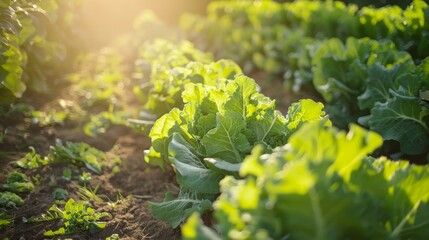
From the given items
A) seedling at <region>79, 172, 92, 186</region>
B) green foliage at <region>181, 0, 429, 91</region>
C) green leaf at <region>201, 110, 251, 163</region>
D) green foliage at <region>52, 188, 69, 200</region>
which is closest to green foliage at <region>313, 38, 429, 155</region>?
green foliage at <region>181, 0, 429, 91</region>

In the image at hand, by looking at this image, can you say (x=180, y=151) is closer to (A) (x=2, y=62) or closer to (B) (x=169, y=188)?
(B) (x=169, y=188)

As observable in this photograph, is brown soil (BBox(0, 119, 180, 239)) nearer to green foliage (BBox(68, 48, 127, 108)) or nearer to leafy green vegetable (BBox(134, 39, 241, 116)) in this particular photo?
leafy green vegetable (BBox(134, 39, 241, 116))

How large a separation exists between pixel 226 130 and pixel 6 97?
9.03 feet

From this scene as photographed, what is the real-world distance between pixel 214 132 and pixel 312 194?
1.22 meters

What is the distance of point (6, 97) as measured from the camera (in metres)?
4.42

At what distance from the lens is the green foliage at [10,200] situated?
131 inches

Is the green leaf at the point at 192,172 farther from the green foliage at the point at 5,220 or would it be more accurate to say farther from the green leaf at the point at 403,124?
the green leaf at the point at 403,124

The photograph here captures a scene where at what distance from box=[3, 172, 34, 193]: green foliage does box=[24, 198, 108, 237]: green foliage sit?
0.49 m

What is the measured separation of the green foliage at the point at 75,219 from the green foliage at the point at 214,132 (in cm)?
50

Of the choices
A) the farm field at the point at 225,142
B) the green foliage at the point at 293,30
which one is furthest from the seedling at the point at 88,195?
the green foliage at the point at 293,30

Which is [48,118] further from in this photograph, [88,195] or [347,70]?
[347,70]

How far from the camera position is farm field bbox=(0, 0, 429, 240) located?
1798mm

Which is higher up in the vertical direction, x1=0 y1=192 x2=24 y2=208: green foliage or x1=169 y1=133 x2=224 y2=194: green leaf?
x1=169 y1=133 x2=224 y2=194: green leaf

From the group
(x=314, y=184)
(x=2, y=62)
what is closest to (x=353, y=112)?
(x=314, y=184)
